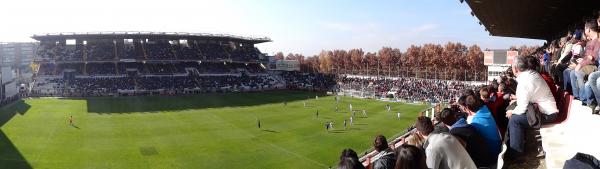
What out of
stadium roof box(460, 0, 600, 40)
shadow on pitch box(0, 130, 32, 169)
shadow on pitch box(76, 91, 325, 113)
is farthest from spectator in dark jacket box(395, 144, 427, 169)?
shadow on pitch box(76, 91, 325, 113)

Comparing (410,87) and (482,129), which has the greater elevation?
(482,129)

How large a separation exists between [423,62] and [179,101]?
2735 inches

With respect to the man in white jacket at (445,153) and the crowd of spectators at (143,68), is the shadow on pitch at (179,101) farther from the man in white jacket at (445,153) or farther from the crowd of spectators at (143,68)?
the man in white jacket at (445,153)

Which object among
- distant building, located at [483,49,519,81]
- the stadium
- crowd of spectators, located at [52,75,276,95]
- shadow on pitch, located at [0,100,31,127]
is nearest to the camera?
the stadium

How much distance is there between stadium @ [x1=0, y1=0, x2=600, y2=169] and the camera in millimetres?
6961

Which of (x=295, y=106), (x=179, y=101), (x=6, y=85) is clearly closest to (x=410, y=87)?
(x=295, y=106)

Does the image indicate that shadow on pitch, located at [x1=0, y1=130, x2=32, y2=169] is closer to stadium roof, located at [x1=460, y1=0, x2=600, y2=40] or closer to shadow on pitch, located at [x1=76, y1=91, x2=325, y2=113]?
shadow on pitch, located at [x1=76, y1=91, x2=325, y2=113]

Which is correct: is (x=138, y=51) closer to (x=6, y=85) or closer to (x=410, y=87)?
(x=6, y=85)

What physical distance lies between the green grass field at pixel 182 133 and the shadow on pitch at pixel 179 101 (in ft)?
0.44

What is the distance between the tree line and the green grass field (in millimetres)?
41710

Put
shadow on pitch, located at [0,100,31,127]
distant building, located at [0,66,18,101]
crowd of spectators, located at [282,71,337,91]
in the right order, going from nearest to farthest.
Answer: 1. shadow on pitch, located at [0,100,31,127]
2. distant building, located at [0,66,18,101]
3. crowd of spectators, located at [282,71,337,91]

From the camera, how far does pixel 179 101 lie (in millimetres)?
63781

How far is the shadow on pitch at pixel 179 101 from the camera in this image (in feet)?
182

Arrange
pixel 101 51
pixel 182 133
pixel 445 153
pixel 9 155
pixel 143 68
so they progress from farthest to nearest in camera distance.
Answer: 1. pixel 143 68
2. pixel 101 51
3. pixel 182 133
4. pixel 9 155
5. pixel 445 153
